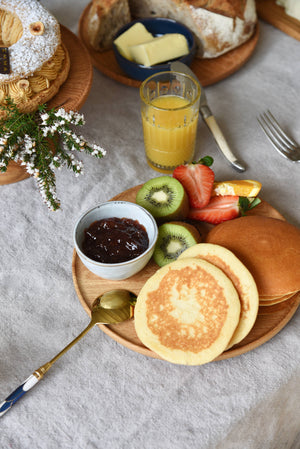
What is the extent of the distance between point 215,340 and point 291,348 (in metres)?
0.22

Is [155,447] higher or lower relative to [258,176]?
higher

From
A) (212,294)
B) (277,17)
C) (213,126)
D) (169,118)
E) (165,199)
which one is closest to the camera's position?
(212,294)

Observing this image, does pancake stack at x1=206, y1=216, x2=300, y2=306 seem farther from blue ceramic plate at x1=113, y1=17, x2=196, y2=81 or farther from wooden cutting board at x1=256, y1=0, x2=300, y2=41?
wooden cutting board at x1=256, y1=0, x2=300, y2=41

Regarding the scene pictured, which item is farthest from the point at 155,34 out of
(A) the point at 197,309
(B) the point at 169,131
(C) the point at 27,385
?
(C) the point at 27,385

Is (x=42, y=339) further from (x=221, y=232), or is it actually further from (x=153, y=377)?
(x=221, y=232)

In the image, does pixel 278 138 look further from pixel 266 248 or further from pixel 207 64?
pixel 266 248

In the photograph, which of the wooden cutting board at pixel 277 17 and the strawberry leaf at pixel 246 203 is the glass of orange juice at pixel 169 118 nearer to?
the strawberry leaf at pixel 246 203

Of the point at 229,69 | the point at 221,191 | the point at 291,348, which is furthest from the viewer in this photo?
the point at 229,69

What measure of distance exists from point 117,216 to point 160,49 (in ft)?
2.26

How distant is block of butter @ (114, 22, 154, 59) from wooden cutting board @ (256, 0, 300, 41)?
0.55 m

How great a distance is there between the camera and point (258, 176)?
131 centimetres

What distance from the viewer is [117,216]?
105 centimetres

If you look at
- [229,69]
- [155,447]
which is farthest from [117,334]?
[229,69]

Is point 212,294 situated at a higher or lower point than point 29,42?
lower
